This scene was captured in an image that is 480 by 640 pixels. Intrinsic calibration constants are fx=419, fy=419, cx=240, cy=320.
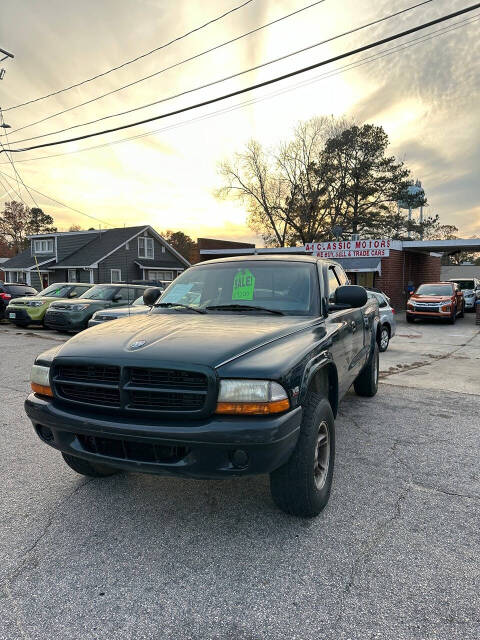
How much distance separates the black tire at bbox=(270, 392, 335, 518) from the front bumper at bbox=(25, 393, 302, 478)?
0.17 meters

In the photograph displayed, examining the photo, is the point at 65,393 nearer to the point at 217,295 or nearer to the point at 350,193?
the point at 217,295

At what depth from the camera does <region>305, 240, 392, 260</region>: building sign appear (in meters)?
20.9

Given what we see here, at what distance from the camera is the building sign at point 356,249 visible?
2094cm

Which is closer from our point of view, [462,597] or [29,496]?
[462,597]

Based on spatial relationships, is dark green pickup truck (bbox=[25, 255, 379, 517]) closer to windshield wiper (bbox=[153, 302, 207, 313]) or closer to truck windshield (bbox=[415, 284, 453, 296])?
windshield wiper (bbox=[153, 302, 207, 313])

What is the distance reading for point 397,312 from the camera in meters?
22.8

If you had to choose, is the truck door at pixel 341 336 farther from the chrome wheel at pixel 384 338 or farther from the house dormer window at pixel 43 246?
the house dormer window at pixel 43 246

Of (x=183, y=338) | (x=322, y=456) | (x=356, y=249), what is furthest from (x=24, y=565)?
(x=356, y=249)

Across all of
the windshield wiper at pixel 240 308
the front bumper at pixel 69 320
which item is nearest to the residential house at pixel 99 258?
the front bumper at pixel 69 320

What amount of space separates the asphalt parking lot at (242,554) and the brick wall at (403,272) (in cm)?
1870

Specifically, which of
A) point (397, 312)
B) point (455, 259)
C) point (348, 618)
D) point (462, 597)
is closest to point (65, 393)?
point (348, 618)

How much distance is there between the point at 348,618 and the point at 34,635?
138 cm

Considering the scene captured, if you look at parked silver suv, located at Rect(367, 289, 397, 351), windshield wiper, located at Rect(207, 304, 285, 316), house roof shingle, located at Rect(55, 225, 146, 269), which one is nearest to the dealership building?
parked silver suv, located at Rect(367, 289, 397, 351)

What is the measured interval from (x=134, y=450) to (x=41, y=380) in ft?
2.86
